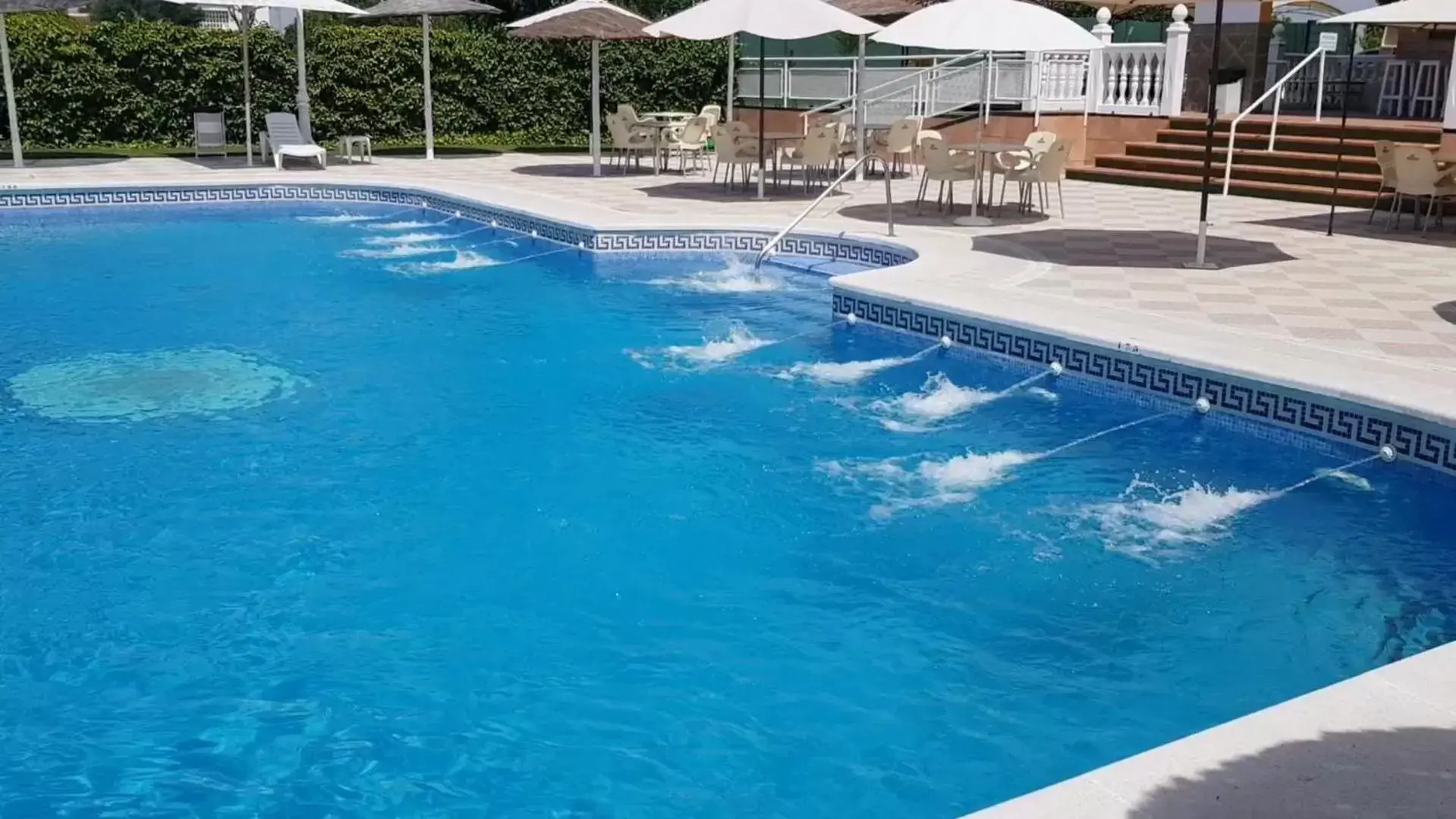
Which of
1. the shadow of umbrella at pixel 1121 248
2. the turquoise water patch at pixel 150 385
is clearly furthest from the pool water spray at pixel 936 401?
the turquoise water patch at pixel 150 385

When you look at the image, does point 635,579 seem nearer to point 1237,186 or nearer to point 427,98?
point 1237,186

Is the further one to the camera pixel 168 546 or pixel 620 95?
pixel 620 95

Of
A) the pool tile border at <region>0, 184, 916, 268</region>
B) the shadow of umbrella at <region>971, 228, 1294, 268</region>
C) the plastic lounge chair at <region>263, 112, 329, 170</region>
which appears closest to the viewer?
the shadow of umbrella at <region>971, 228, 1294, 268</region>

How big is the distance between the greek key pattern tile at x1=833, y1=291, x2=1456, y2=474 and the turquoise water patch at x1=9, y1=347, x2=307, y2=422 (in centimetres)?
436

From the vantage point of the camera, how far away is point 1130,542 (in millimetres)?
5492

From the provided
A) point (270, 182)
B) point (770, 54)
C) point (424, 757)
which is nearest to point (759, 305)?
point (424, 757)

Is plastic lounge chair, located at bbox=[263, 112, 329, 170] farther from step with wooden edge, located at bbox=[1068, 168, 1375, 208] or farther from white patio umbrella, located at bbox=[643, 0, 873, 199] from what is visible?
step with wooden edge, located at bbox=[1068, 168, 1375, 208]

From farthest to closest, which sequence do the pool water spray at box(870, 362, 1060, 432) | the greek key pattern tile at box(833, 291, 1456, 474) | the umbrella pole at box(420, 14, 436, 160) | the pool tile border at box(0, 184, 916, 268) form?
the umbrella pole at box(420, 14, 436, 160), the pool tile border at box(0, 184, 916, 268), the pool water spray at box(870, 362, 1060, 432), the greek key pattern tile at box(833, 291, 1456, 474)

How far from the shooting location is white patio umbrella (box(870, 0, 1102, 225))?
1057 centimetres

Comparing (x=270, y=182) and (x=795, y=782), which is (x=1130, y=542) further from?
(x=270, y=182)

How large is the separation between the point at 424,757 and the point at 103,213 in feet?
43.8

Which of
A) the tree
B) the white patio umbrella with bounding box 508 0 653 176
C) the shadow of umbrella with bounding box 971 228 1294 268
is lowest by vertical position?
the shadow of umbrella with bounding box 971 228 1294 268

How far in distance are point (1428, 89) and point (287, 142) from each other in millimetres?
16326

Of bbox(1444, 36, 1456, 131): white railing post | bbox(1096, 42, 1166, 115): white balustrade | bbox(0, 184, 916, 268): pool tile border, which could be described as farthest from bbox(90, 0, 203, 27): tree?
bbox(1444, 36, 1456, 131): white railing post
